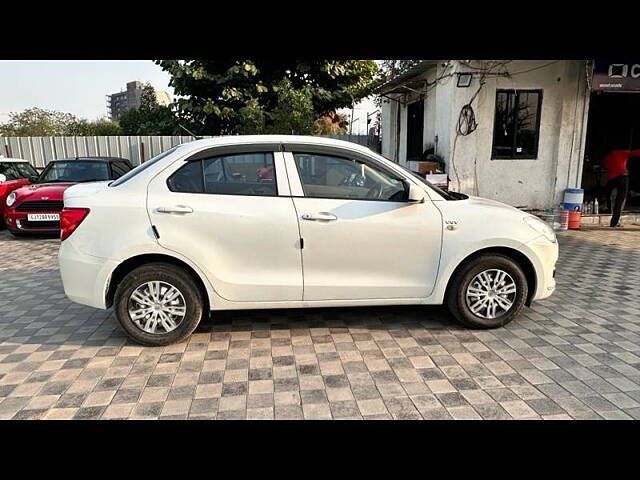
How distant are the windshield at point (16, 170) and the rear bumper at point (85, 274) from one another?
781 cm

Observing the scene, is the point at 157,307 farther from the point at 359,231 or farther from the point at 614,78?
the point at 614,78

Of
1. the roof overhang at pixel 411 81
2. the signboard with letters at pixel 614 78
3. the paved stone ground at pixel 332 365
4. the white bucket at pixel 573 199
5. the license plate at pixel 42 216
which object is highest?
the roof overhang at pixel 411 81

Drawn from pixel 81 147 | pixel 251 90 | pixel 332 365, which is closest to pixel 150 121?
pixel 81 147

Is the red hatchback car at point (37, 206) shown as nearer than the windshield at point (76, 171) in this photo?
Yes

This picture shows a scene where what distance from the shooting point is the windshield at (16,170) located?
9507mm

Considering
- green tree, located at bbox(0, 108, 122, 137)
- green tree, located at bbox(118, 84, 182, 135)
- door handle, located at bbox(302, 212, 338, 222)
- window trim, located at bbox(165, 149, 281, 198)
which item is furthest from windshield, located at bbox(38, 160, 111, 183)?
green tree, located at bbox(0, 108, 122, 137)

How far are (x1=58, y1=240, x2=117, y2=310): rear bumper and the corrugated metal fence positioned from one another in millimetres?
10453

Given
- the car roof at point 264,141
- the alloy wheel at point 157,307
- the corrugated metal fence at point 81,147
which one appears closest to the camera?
the alloy wheel at point 157,307

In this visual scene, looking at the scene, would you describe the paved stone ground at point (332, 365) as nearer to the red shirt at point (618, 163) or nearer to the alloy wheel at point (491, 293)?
the alloy wheel at point (491, 293)

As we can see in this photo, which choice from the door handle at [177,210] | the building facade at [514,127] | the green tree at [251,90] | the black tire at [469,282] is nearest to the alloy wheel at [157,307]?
the door handle at [177,210]

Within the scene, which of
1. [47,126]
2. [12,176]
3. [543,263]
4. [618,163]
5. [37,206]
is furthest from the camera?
[47,126]

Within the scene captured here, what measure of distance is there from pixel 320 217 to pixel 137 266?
165 centimetres

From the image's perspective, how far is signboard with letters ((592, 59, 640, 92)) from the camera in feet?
26.5

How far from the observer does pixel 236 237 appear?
11.6 feet
